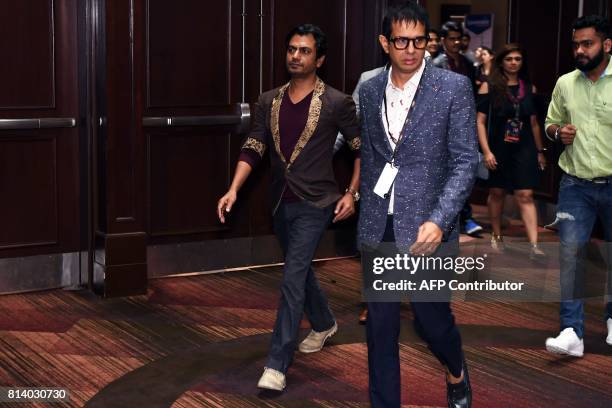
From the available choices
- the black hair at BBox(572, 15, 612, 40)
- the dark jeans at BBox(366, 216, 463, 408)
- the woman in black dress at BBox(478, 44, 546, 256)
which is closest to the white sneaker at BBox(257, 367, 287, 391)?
the dark jeans at BBox(366, 216, 463, 408)

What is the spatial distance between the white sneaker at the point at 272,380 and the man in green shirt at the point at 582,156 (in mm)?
1449

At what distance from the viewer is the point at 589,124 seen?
203 inches

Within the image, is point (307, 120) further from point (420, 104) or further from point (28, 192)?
point (28, 192)

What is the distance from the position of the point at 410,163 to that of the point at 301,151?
1.18m

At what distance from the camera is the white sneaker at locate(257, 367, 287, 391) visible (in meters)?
4.61

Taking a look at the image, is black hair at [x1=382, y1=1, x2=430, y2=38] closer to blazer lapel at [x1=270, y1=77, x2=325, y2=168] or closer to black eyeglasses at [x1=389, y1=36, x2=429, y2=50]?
black eyeglasses at [x1=389, y1=36, x2=429, y2=50]

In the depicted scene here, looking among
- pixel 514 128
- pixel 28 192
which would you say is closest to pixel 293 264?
pixel 28 192

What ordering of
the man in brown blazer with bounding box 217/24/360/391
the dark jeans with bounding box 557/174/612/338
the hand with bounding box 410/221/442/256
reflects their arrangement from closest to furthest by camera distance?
1. the hand with bounding box 410/221/442/256
2. the man in brown blazer with bounding box 217/24/360/391
3. the dark jeans with bounding box 557/174/612/338

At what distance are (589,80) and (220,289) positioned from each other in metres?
2.76

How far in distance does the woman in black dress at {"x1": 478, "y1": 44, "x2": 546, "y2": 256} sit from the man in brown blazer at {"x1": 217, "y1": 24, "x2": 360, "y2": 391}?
2982mm

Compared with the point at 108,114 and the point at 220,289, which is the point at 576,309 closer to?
the point at 220,289

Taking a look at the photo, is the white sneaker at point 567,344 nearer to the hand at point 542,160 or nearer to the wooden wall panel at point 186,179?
the hand at point 542,160

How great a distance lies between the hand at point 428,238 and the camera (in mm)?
3551

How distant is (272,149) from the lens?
493 centimetres
